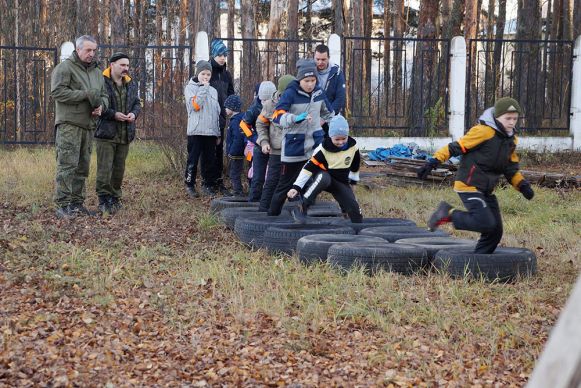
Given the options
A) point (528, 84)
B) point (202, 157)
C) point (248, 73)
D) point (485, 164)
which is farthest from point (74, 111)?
point (528, 84)

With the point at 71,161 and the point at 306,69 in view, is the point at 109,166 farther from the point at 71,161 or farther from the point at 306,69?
the point at 306,69

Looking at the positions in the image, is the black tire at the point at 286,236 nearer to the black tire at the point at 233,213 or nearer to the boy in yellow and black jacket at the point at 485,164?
the black tire at the point at 233,213

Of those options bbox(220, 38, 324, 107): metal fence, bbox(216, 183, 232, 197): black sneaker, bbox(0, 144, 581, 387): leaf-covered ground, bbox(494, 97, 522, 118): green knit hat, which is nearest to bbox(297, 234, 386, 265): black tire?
bbox(0, 144, 581, 387): leaf-covered ground

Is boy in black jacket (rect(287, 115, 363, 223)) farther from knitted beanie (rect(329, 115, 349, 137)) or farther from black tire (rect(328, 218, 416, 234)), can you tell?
black tire (rect(328, 218, 416, 234))

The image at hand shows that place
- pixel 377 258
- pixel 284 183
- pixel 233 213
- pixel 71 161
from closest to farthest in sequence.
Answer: pixel 377 258 → pixel 284 183 → pixel 233 213 → pixel 71 161

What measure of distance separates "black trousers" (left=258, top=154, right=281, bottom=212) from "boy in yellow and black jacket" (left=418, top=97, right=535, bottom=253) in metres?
3.33

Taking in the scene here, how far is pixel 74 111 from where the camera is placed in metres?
10.8

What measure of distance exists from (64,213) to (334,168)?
11.8ft

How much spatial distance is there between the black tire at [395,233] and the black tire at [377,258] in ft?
3.13

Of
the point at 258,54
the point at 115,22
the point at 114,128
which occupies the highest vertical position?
the point at 115,22

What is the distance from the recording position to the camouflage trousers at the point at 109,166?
37.4ft

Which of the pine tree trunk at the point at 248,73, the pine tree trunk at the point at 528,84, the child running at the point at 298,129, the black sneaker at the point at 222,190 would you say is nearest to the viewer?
the child running at the point at 298,129

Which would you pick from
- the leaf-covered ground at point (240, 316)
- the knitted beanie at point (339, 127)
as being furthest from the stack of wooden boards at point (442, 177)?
the knitted beanie at point (339, 127)

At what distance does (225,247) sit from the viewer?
9.39 m
